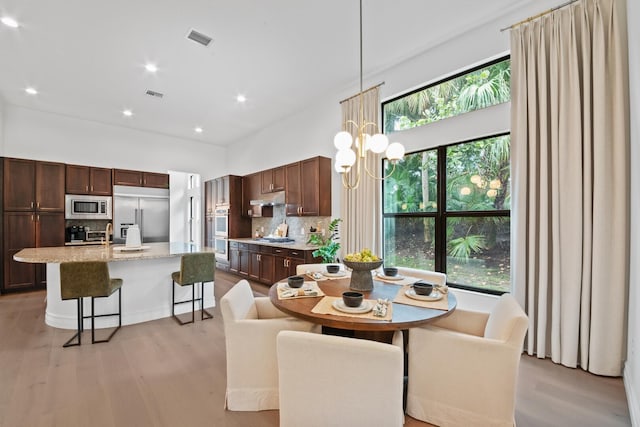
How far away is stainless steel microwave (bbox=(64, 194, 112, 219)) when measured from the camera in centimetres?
534

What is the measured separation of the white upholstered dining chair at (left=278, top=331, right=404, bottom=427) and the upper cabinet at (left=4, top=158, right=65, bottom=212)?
20.2ft

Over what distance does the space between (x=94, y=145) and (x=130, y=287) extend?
4171 millimetres

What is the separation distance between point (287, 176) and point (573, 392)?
4634 millimetres

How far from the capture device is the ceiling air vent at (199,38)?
10.4 ft

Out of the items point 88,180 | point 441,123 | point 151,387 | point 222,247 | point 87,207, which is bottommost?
point 151,387

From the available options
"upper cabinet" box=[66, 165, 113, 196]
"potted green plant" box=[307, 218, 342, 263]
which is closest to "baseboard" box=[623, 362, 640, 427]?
"potted green plant" box=[307, 218, 342, 263]

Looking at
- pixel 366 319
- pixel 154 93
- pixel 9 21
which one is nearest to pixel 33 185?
pixel 154 93

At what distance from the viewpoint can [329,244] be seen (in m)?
4.28

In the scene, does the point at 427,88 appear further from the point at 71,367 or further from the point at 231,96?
the point at 71,367

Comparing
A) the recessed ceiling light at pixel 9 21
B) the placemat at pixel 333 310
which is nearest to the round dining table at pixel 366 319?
the placemat at pixel 333 310

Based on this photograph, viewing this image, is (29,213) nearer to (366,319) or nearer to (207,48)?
(207,48)

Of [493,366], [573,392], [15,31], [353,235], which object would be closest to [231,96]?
[15,31]

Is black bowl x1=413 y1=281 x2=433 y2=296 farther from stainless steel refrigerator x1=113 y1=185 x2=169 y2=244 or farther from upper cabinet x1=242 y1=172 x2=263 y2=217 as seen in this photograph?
stainless steel refrigerator x1=113 y1=185 x2=169 y2=244

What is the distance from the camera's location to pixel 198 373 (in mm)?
2344
